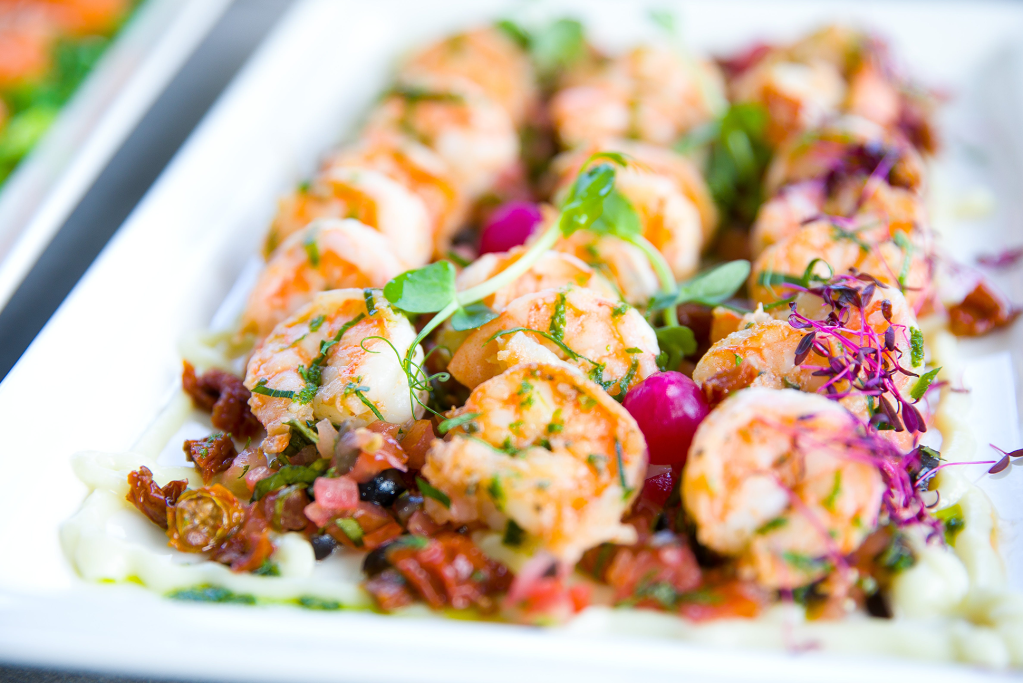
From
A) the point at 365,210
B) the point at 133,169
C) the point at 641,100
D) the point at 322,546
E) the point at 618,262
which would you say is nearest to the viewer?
the point at 322,546

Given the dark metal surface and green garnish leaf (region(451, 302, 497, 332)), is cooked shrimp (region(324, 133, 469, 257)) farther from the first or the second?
the dark metal surface

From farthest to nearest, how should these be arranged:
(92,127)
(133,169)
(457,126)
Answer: (133,169) < (92,127) < (457,126)

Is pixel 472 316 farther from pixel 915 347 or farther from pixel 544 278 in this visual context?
pixel 915 347

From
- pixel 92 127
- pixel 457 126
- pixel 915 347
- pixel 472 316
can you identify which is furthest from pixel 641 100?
pixel 92 127

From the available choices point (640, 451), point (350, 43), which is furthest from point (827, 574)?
point (350, 43)

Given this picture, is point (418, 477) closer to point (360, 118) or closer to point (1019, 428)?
point (1019, 428)

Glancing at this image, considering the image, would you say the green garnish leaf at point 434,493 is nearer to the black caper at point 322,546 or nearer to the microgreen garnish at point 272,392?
the black caper at point 322,546
